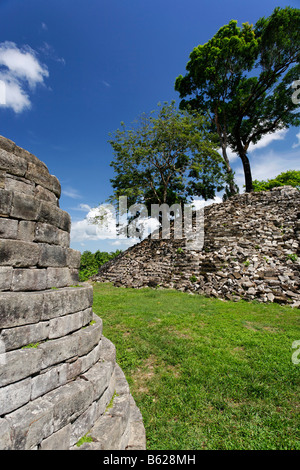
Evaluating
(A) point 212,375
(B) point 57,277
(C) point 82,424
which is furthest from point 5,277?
(A) point 212,375

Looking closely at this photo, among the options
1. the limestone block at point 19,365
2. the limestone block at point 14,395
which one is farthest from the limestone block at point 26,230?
the limestone block at point 14,395

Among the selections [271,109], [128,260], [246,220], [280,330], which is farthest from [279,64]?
[280,330]

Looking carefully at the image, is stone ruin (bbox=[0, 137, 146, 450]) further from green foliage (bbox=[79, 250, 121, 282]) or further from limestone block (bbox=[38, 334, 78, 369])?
green foliage (bbox=[79, 250, 121, 282])

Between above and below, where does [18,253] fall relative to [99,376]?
above

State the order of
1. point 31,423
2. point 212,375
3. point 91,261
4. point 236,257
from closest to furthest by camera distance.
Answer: point 31,423 < point 212,375 < point 236,257 < point 91,261

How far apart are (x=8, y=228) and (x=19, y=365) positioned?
123 centimetres

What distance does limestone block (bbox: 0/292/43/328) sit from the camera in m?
1.80

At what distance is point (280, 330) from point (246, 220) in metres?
8.95

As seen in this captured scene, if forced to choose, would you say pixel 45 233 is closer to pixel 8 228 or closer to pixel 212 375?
pixel 8 228

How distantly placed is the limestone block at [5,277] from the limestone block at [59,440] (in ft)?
4.36

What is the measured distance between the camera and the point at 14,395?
1.74 metres

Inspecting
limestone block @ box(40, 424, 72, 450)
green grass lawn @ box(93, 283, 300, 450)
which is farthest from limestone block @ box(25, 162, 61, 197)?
green grass lawn @ box(93, 283, 300, 450)

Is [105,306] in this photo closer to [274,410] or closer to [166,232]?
[274,410]

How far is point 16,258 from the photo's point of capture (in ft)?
6.85
